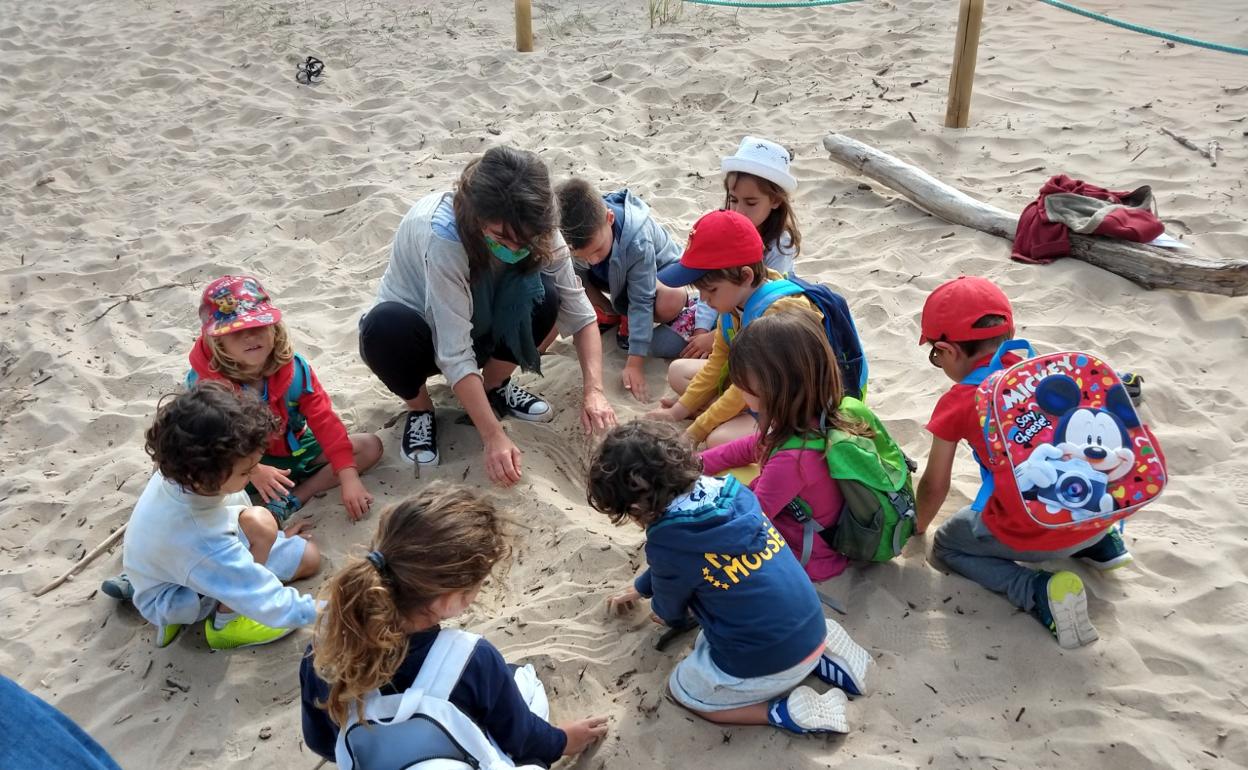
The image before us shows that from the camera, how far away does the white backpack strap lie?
181 centimetres

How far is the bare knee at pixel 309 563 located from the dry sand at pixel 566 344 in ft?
0.29

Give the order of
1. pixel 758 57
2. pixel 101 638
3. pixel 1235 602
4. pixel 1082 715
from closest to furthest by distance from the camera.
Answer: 1. pixel 1082 715
2. pixel 1235 602
3. pixel 101 638
4. pixel 758 57

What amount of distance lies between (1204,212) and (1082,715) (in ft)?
10.5

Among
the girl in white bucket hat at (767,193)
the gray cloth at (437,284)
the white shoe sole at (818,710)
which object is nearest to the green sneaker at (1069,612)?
the white shoe sole at (818,710)

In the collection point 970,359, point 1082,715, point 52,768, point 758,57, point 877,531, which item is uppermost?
point 758,57

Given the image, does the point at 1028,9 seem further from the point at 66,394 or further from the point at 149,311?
the point at 66,394

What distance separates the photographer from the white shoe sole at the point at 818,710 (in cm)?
219

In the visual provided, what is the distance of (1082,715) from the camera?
2.22 m

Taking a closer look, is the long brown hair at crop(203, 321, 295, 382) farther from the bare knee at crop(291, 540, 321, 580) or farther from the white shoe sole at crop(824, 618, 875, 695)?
the white shoe sole at crop(824, 618, 875, 695)

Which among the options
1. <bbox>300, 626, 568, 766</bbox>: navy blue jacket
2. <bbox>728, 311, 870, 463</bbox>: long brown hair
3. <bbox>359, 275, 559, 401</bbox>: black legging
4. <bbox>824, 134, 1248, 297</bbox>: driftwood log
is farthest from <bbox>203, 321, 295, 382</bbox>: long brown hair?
<bbox>824, 134, 1248, 297</bbox>: driftwood log

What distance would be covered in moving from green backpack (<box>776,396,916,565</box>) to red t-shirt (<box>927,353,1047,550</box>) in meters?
0.17

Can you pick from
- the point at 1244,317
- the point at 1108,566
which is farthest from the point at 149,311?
the point at 1244,317

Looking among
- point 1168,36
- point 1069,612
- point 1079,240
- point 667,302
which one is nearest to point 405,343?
point 667,302

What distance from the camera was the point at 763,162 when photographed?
3574mm
